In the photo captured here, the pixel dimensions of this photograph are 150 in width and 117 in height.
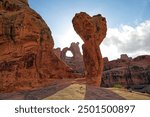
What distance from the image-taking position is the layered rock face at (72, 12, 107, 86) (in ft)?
82.2

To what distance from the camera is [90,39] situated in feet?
83.0

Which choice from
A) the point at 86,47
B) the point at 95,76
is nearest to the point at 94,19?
the point at 86,47

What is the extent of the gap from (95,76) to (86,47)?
319 centimetres

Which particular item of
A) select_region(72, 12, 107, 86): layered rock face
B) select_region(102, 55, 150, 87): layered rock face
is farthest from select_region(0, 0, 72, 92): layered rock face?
select_region(102, 55, 150, 87): layered rock face

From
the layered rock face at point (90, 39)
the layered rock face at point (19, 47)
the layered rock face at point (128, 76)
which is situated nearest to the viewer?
the layered rock face at point (19, 47)

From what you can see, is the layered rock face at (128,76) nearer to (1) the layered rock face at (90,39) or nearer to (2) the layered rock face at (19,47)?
(1) the layered rock face at (90,39)

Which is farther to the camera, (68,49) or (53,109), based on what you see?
(68,49)

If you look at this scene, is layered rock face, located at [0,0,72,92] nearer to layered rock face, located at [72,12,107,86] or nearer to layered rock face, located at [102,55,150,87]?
layered rock face, located at [72,12,107,86]

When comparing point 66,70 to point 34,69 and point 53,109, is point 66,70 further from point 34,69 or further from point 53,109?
point 53,109

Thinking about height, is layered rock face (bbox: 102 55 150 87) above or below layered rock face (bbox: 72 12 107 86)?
below

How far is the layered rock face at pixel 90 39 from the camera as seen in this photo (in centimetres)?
2506

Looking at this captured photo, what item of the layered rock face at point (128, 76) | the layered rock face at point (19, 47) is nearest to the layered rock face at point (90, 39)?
the layered rock face at point (19, 47)

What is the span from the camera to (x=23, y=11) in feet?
67.4

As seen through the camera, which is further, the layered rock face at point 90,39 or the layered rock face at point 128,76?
the layered rock face at point 128,76
